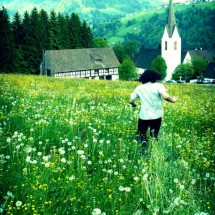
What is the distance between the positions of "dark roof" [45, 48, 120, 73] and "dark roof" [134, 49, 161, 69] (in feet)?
179

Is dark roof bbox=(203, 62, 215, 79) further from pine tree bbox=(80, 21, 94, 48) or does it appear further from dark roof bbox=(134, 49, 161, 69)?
pine tree bbox=(80, 21, 94, 48)

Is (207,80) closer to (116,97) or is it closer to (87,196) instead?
(116,97)

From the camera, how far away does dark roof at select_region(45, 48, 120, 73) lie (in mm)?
65637

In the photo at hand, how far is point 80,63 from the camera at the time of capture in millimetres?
69625

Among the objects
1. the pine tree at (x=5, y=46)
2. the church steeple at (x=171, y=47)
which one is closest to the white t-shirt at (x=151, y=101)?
the pine tree at (x=5, y=46)

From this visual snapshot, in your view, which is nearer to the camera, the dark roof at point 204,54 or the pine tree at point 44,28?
the pine tree at point 44,28

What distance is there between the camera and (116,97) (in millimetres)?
14117

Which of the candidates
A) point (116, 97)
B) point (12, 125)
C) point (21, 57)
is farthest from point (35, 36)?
point (12, 125)

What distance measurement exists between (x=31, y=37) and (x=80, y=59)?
11.5 metres

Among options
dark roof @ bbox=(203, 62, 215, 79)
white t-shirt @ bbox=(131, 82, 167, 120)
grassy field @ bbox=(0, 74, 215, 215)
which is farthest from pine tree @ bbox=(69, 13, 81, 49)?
white t-shirt @ bbox=(131, 82, 167, 120)

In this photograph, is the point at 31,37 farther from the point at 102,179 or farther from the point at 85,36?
the point at 102,179

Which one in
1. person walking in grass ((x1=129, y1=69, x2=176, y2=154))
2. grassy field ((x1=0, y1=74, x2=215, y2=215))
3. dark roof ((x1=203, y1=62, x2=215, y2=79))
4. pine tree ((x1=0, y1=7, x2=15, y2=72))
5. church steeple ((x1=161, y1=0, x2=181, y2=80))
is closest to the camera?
grassy field ((x1=0, y1=74, x2=215, y2=215))

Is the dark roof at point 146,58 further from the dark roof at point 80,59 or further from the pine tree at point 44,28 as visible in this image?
the pine tree at point 44,28

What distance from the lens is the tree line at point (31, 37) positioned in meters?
59.8
